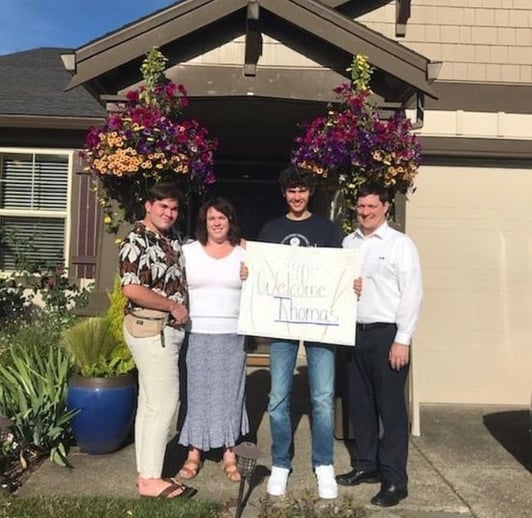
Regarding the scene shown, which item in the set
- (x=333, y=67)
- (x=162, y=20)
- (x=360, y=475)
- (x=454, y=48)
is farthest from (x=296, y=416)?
(x=454, y=48)

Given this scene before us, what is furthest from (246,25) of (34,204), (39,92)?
(39,92)

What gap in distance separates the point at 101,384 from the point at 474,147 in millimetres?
4473

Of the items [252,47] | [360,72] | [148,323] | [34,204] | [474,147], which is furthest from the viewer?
[34,204]

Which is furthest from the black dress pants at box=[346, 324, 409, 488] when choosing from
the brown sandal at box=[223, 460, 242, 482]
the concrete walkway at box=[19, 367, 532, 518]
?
the brown sandal at box=[223, 460, 242, 482]

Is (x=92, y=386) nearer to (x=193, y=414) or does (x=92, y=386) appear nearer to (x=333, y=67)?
(x=193, y=414)

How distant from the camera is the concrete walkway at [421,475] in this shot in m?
4.24

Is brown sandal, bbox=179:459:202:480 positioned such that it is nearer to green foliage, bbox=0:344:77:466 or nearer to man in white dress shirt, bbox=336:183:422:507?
green foliage, bbox=0:344:77:466

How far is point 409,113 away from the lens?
23.3 ft

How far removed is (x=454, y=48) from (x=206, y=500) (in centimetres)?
526

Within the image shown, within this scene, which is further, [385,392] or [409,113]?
[409,113]

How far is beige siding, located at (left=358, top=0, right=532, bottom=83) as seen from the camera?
23.4 feet

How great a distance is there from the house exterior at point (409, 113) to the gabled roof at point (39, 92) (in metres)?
0.04

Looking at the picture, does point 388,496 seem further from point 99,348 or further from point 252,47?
point 252,47

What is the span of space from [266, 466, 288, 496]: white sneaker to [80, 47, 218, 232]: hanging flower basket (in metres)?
2.15
